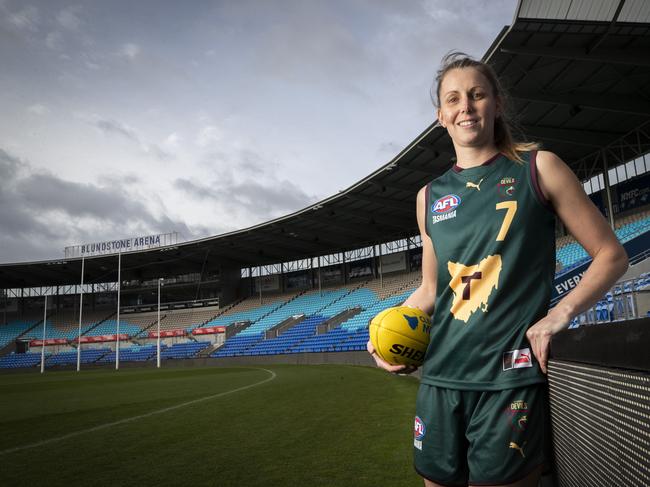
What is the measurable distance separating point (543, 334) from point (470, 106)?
0.99 m

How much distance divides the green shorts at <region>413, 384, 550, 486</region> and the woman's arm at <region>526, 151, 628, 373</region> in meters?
0.18

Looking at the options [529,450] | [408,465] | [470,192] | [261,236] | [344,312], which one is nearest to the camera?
[529,450]

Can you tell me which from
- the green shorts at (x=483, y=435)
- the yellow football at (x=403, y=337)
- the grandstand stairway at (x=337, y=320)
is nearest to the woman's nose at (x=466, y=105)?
the yellow football at (x=403, y=337)

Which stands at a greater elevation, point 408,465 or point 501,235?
point 501,235

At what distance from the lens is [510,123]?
2334 mm

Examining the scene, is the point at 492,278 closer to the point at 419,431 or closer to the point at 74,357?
the point at 419,431

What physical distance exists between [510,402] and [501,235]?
610 mm

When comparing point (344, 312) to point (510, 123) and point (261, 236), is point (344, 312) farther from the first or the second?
point (510, 123)

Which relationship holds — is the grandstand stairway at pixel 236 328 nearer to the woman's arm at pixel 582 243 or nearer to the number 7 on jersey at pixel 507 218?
the number 7 on jersey at pixel 507 218

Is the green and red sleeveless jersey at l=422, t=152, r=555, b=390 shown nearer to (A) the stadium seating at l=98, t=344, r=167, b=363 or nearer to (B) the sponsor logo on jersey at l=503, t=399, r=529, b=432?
(B) the sponsor logo on jersey at l=503, t=399, r=529, b=432

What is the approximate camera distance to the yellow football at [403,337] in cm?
221

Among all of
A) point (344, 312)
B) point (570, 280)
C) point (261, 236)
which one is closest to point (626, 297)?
point (570, 280)

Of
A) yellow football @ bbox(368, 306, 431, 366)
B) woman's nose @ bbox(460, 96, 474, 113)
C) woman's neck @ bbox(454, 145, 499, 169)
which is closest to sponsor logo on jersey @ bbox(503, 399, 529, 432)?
yellow football @ bbox(368, 306, 431, 366)

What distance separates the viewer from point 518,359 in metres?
1.75
